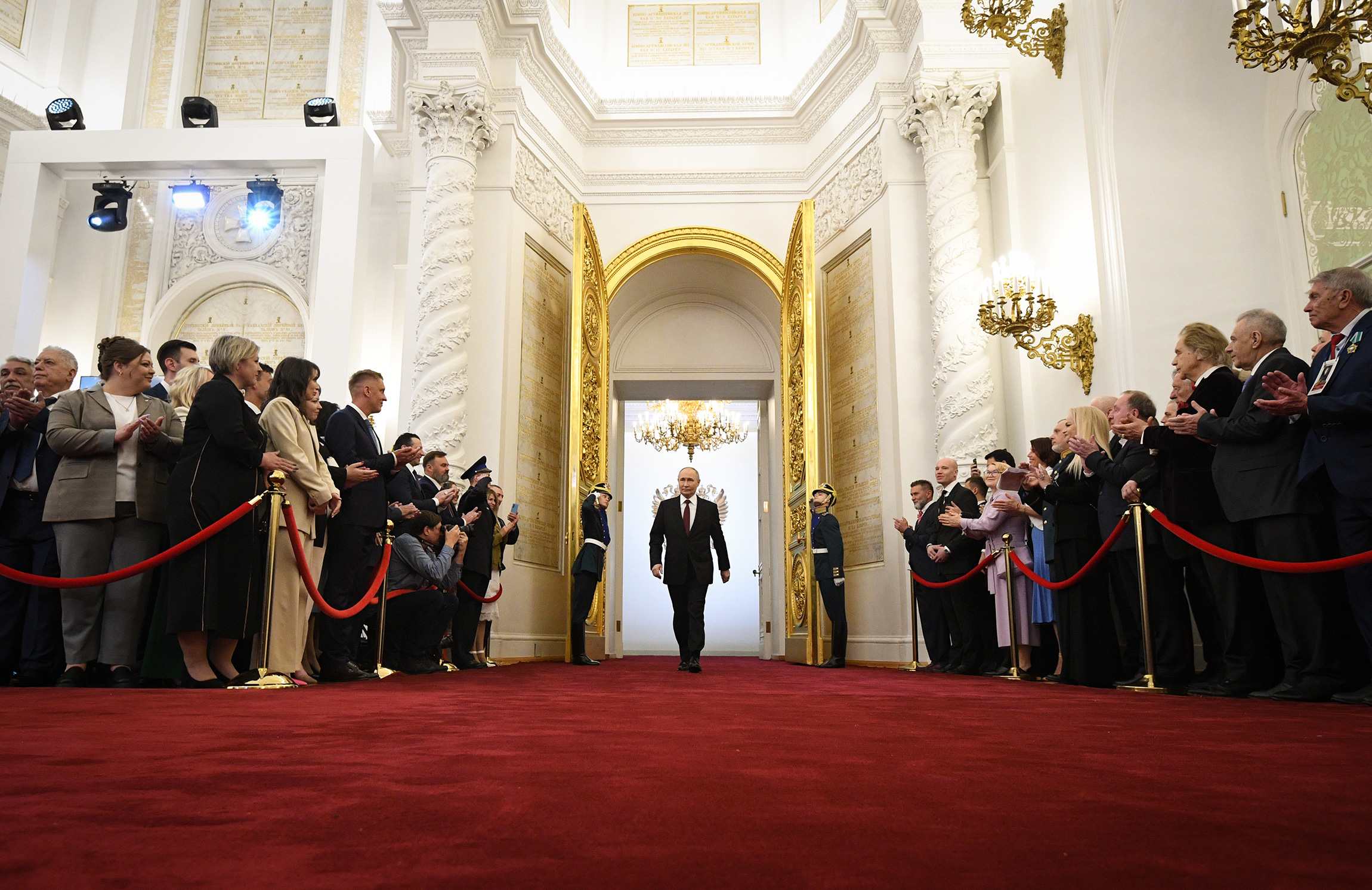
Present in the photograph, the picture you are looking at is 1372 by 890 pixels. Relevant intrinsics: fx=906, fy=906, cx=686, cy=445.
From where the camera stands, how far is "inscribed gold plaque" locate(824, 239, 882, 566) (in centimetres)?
926

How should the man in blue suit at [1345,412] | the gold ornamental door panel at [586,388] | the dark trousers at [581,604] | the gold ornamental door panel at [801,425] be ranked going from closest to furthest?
the man in blue suit at [1345,412], the dark trousers at [581,604], the gold ornamental door panel at [586,388], the gold ornamental door panel at [801,425]

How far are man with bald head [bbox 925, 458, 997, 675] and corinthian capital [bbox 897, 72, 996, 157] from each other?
11.3 feet

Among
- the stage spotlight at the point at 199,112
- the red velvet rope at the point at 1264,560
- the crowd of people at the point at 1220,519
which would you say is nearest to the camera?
the red velvet rope at the point at 1264,560

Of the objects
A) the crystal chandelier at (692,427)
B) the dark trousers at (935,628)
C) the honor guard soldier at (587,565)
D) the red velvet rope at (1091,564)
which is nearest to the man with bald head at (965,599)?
the dark trousers at (935,628)

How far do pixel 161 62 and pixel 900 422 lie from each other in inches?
456

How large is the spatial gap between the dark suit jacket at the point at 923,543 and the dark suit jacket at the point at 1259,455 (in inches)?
131

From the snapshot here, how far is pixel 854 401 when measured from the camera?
9781 millimetres

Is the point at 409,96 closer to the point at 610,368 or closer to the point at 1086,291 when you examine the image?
the point at 610,368

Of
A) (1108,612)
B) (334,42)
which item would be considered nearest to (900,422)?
(1108,612)

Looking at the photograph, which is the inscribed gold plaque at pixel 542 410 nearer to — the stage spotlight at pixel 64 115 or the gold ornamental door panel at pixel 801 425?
the gold ornamental door panel at pixel 801 425

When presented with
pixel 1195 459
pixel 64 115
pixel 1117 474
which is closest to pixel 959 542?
pixel 1117 474

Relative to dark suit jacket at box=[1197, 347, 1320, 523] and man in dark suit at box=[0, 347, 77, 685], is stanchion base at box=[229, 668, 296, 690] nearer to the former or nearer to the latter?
man in dark suit at box=[0, 347, 77, 685]

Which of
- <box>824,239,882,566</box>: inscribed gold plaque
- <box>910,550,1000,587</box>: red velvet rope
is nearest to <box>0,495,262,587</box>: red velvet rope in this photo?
<box>910,550,1000,587</box>: red velvet rope

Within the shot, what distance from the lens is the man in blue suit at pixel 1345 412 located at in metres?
3.48
